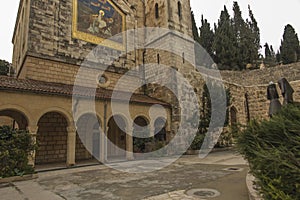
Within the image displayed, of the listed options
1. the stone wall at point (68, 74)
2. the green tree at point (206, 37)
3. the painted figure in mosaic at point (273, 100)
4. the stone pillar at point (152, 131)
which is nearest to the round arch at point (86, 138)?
the stone wall at point (68, 74)

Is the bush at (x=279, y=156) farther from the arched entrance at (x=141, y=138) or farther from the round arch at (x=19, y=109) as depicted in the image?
the arched entrance at (x=141, y=138)

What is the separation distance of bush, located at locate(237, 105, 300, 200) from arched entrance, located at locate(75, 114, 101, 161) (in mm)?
10790

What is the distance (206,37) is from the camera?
111 ft

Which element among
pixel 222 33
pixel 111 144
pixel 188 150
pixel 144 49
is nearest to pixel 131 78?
pixel 144 49

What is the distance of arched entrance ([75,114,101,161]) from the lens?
13.1m

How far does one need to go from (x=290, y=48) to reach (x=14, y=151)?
114ft

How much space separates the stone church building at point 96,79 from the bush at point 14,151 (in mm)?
673

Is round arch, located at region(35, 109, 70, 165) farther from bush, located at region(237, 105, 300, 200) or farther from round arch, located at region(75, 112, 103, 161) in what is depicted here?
bush, located at region(237, 105, 300, 200)

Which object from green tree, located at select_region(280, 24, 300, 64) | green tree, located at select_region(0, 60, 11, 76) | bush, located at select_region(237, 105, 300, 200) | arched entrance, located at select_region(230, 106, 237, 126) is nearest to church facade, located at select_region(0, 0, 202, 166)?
arched entrance, located at select_region(230, 106, 237, 126)

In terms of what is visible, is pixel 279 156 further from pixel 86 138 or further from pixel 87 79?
pixel 87 79

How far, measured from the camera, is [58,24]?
13844mm

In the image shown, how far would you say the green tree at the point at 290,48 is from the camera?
3020 centimetres

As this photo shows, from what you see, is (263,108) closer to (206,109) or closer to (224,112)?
(224,112)

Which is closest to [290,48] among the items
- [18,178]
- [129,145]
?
[129,145]
